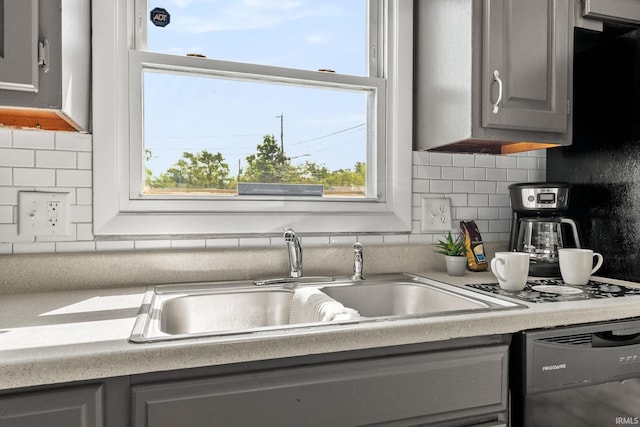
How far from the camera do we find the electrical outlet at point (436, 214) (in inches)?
69.1

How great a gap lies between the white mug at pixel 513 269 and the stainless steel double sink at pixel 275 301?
0.38ft

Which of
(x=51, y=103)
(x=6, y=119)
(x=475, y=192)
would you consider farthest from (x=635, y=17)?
(x=6, y=119)

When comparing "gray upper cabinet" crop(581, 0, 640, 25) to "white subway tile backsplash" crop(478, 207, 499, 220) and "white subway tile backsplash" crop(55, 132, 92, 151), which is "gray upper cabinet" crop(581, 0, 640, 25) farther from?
"white subway tile backsplash" crop(55, 132, 92, 151)

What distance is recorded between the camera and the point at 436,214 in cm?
177

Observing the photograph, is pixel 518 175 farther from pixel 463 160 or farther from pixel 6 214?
pixel 6 214

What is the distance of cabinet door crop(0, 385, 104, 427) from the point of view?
71 cm

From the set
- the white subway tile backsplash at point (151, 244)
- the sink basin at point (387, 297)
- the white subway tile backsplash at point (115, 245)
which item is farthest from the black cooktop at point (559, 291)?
the white subway tile backsplash at point (115, 245)

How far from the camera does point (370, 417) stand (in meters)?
0.90

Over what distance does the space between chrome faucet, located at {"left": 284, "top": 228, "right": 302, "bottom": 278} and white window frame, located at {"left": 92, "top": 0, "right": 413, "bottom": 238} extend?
0.45ft

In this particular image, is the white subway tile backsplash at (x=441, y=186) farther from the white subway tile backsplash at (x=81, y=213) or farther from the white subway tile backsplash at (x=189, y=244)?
the white subway tile backsplash at (x=81, y=213)

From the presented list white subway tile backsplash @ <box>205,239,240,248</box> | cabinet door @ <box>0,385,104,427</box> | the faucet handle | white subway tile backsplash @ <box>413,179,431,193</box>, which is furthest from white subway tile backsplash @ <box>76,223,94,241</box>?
white subway tile backsplash @ <box>413,179,431,193</box>

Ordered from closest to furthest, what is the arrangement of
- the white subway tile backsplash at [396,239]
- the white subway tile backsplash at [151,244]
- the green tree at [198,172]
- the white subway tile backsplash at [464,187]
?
the white subway tile backsplash at [151,244] < the green tree at [198,172] < the white subway tile backsplash at [396,239] < the white subway tile backsplash at [464,187]

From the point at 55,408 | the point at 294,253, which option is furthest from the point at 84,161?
the point at 55,408

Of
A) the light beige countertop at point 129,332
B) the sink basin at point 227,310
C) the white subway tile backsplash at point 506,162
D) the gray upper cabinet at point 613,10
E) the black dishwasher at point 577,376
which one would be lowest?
the black dishwasher at point 577,376
